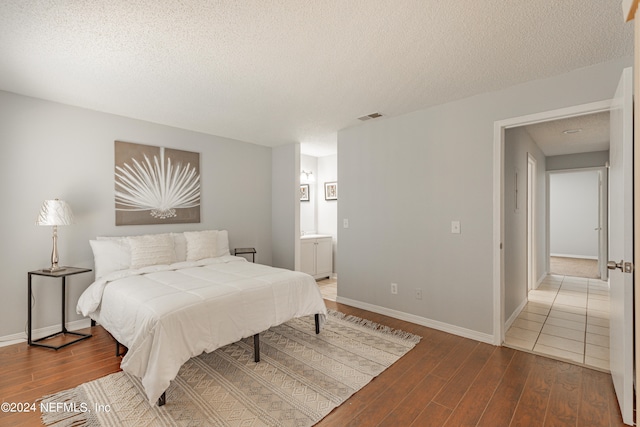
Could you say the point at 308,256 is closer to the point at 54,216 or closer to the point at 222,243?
the point at 222,243

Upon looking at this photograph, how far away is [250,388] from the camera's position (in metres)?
2.14

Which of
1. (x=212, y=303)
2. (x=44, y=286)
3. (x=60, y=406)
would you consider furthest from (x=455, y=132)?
(x=44, y=286)

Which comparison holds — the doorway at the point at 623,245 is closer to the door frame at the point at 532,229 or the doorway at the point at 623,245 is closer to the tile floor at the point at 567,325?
the tile floor at the point at 567,325

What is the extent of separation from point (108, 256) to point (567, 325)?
5113mm

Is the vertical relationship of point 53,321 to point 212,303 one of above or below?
below

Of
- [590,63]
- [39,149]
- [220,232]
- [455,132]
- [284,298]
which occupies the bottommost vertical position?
[284,298]

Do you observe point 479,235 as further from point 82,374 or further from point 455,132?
point 82,374

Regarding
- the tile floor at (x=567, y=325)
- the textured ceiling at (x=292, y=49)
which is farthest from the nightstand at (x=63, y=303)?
the tile floor at (x=567, y=325)

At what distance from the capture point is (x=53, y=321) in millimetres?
3111

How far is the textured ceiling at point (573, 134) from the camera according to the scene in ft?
12.0

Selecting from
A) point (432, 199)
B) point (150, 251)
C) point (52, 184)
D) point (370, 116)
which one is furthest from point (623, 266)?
point (52, 184)

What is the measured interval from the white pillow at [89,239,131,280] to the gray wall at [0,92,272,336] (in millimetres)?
300

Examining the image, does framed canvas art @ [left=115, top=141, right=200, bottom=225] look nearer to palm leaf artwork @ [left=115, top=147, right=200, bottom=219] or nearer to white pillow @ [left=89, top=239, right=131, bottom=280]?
palm leaf artwork @ [left=115, top=147, right=200, bottom=219]

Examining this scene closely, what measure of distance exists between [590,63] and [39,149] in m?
5.08
